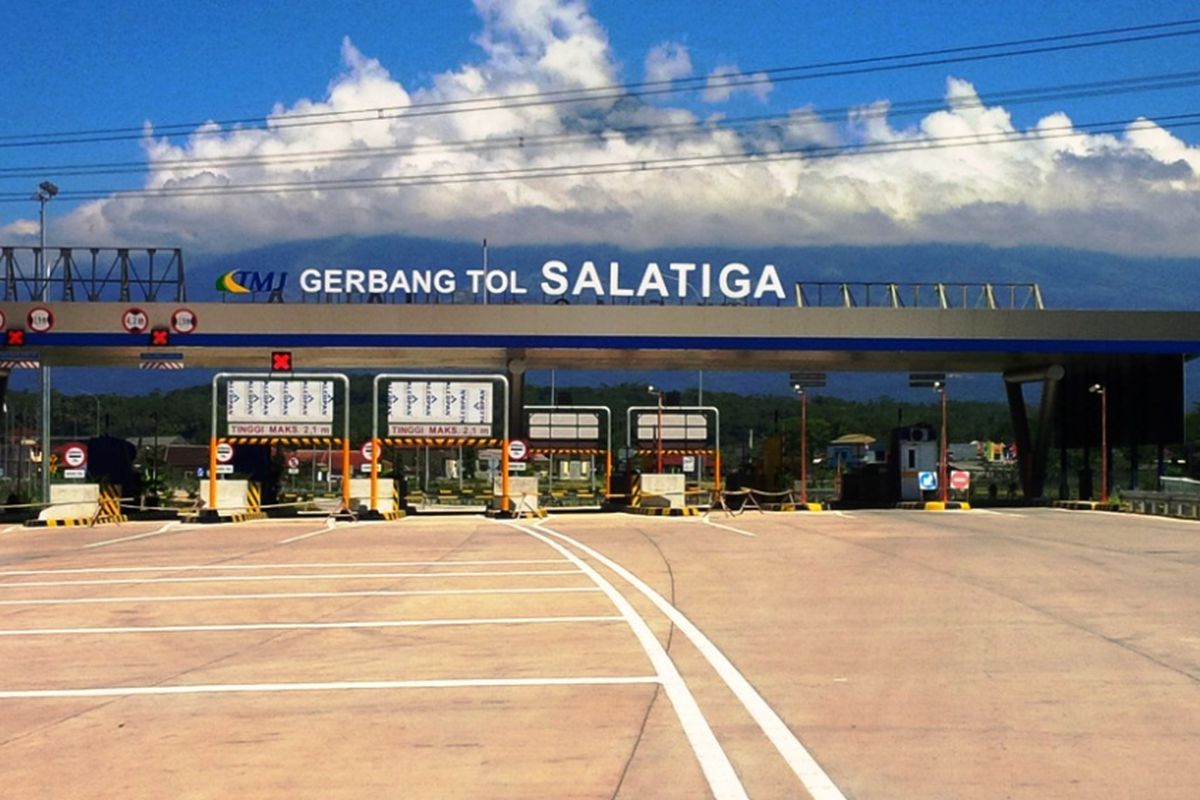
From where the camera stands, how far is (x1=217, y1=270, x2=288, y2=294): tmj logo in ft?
171

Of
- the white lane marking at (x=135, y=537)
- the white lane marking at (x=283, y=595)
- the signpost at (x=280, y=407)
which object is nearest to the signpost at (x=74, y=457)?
the signpost at (x=280, y=407)

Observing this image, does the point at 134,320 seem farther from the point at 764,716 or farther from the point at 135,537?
the point at 764,716

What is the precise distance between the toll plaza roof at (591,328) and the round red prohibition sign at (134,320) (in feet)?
0.12

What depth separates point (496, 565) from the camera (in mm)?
24812

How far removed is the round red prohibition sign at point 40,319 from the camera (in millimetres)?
49750

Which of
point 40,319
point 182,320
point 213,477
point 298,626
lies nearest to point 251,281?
point 182,320

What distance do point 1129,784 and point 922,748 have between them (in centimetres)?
137

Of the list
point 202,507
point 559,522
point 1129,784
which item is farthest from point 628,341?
point 1129,784

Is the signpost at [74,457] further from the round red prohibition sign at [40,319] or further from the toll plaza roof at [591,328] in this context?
the round red prohibition sign at [40,319]

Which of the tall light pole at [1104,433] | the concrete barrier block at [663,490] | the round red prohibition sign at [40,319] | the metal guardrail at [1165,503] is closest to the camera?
the metal guardrail at [1165,503]

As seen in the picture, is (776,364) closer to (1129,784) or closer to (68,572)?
(68,572)

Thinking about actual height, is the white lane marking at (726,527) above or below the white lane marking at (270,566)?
below

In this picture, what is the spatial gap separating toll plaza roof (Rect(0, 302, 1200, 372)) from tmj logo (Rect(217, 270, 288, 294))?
6.11ft

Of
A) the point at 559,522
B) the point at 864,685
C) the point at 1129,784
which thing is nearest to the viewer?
the point at 1129,784
